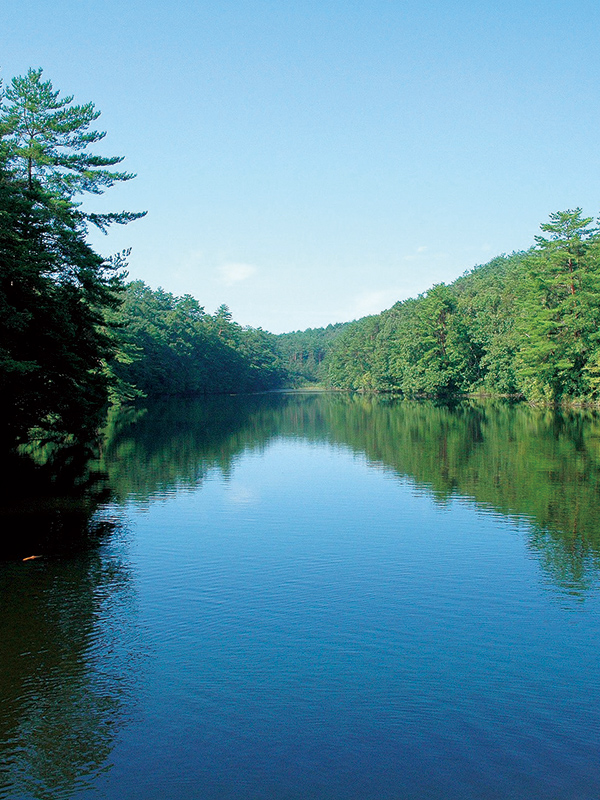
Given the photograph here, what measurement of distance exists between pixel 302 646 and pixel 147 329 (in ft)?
278

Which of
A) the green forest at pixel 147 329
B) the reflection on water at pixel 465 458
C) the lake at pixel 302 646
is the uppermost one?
the green forest at pixel 147 329

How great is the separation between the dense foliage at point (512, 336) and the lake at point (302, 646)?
3883 cm

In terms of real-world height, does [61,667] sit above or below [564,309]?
below

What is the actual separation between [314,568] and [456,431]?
99.0ft

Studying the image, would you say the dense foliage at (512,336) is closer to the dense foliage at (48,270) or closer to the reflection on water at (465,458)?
the reflection on water at (465,458)

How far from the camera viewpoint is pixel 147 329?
299ft

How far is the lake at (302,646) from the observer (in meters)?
6.79

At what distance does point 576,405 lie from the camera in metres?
59.5

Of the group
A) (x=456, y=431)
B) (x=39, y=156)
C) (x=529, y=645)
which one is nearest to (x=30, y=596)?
(x=529, y=645)

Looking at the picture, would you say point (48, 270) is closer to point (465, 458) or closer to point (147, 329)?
point (465, 458)

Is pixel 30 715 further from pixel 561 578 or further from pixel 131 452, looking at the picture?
pixel 131 452

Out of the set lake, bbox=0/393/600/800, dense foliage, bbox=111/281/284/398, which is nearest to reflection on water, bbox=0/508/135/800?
lake, bbox=0/393/600/800

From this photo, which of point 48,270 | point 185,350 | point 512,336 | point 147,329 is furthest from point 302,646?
point 185,350

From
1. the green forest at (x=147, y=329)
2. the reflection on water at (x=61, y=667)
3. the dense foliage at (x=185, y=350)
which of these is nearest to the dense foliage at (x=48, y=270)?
the green forest at (x=147, y=329)
